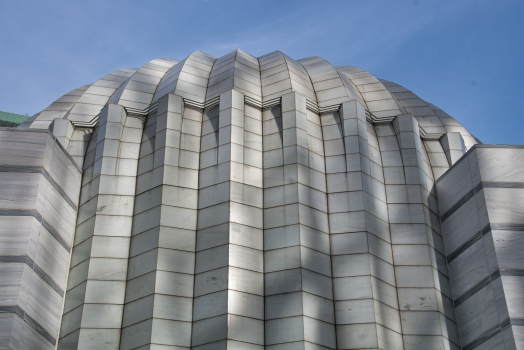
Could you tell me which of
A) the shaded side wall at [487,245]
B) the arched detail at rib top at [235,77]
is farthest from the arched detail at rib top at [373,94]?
the shaded side wall at [487,245]

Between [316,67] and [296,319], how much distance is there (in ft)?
61.6

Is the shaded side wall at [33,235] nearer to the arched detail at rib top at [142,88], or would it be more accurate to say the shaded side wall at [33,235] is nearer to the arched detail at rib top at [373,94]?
the arched detail at rib top at [142,88]

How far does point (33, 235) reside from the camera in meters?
28.5

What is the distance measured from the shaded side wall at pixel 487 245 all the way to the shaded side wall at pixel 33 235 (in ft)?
57.0

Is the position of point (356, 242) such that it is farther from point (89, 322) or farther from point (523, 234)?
point (89, 322)

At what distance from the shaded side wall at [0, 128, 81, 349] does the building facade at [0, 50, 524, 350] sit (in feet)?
0.27

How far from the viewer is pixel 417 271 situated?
103 feet

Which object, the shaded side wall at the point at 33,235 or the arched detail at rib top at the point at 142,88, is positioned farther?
the arched detail at rib top at the point at 142,88

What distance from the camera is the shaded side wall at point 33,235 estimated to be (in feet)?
87.5

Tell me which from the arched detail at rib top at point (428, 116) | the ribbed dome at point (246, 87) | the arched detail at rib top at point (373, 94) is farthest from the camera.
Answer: the arched detail at rib top at point (428, 116)

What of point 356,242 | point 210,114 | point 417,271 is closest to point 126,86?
point 210,114

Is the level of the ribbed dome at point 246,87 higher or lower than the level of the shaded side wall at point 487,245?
higher

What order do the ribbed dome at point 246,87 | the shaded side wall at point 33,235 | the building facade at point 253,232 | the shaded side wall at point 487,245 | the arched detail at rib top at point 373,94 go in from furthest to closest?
the arched detail at rib top at point 373,94 → the ribbed dome at point 246,87 → the building facade at point 253,232 → the shaded side wall at point 487,245 → the shaded side wall at point 33,235

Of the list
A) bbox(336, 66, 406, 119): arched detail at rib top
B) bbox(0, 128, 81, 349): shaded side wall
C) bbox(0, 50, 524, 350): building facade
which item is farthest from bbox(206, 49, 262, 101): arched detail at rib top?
bbox(0, 128, 81, 349): shaded side wall
